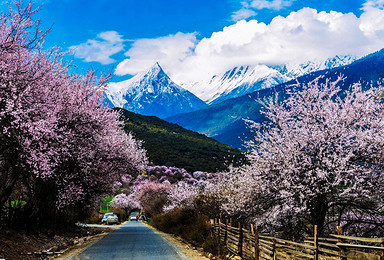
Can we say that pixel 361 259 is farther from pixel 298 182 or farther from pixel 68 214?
pixel 68 214

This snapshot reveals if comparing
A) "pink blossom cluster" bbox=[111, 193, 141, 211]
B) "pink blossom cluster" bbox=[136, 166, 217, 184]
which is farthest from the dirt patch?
"pink blossom cluster" bbox=[111, 193, 141, 211]

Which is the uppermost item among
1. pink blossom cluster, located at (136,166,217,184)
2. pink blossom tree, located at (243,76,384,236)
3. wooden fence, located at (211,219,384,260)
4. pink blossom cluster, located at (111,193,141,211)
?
pink blossom cluster, located at (136,166,217,184)

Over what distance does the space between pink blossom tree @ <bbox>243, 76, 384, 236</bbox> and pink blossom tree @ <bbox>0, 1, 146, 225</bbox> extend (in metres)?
7.50

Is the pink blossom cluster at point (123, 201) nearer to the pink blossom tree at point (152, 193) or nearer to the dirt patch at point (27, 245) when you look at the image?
the pink blossom tree at point (152, 193)

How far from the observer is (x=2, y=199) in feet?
48.9

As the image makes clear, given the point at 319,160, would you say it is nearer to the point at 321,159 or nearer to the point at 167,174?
the point at 321,159

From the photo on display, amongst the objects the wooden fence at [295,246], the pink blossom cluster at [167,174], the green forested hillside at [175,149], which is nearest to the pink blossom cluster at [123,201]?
the green forested hillside at [175,149]

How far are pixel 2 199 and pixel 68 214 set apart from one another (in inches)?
476

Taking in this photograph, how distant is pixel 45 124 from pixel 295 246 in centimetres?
903

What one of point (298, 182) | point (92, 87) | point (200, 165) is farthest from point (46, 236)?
point (200, 165)

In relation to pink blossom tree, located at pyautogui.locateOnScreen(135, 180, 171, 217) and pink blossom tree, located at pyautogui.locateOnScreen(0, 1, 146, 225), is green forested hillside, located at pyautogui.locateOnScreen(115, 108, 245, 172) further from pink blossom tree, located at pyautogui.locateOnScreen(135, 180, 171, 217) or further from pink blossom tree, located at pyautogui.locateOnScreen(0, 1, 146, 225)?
pink blossom tree, located at pyautogui.locateOnScreen(0, 1, 146, 225)

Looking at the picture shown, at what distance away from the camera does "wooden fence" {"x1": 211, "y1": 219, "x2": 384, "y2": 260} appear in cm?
760

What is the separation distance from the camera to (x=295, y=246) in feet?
33.8

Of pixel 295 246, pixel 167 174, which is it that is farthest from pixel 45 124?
pixel 167 174
